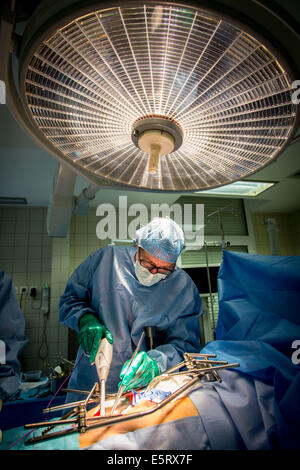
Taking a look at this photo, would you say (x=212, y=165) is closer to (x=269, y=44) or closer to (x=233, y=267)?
(x=269, y=44)

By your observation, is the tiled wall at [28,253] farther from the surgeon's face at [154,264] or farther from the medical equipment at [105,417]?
the medical equipment at [105,417]

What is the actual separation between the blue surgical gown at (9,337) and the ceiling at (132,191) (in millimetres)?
1294

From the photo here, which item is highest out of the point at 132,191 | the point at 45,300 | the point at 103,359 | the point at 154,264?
the point at 132,191

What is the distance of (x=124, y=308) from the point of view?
1675mm

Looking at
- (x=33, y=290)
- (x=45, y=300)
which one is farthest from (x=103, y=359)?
(x=33, y=290)

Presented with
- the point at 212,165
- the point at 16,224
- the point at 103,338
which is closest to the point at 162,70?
the point at 212,165

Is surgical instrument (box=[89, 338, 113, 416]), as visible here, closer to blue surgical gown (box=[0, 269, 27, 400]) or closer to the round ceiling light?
blue surgical gown (box=[0, 269, 27, 400])

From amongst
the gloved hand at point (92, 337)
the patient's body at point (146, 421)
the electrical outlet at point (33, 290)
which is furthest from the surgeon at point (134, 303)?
the electrical outlet at point (33, 290)

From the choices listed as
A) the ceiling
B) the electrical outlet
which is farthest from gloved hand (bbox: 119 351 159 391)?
the electrical outlet

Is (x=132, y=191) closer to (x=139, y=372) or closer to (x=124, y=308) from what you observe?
(x=124, y=308)

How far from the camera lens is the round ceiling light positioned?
50 centimetres

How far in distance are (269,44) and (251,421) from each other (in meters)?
1.06

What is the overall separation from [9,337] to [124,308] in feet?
2.24
